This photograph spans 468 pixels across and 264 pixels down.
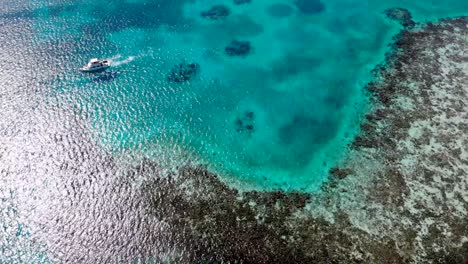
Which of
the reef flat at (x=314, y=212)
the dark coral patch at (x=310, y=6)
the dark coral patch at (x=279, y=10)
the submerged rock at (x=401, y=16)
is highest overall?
the submerged rock at (x=401, y=16)

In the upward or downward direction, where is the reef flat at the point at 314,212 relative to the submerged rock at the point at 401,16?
downward

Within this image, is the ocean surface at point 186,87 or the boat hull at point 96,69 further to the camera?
the boat hull at point 96,69

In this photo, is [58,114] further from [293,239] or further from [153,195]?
[293,239]

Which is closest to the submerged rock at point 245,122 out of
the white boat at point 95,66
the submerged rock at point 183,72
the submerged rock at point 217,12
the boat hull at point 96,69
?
the submerged rock at point 183,72

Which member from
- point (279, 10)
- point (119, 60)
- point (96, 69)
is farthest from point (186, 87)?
point (279, 10)

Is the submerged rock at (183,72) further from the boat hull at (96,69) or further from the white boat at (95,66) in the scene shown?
the white boat at (95,66)

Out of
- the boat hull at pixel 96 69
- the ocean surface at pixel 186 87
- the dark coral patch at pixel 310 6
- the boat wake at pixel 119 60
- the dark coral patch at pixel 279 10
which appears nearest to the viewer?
the ocean surface at pixel 186 87

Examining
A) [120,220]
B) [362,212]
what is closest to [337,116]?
[362,212]
